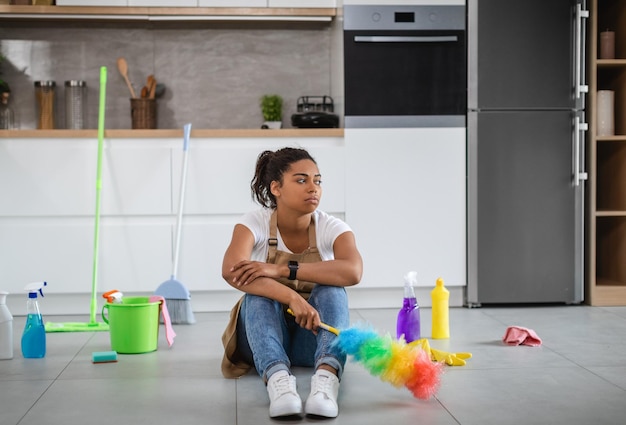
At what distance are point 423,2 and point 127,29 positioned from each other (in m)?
1.56

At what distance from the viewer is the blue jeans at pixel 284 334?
2086 mm

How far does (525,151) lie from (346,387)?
1.90 metres

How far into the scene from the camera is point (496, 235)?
3799mm

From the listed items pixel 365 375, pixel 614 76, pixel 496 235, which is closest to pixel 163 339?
pixel 365 375

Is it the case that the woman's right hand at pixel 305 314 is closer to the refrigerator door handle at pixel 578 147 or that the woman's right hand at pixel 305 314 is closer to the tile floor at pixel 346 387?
the tile floor at pixel 346 387

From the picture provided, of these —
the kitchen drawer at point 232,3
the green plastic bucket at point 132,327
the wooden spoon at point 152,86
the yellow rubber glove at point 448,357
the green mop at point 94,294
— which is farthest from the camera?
the wooden spoon at point 152,86

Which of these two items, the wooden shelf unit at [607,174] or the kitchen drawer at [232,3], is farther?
the kitchen drawer at [232,3]

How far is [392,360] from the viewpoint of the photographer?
78.7 inches

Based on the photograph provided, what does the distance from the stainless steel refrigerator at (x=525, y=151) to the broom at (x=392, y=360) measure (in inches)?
72.4

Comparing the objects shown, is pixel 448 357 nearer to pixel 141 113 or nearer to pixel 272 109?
pixel 272 109

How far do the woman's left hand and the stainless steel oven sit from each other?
163 cm

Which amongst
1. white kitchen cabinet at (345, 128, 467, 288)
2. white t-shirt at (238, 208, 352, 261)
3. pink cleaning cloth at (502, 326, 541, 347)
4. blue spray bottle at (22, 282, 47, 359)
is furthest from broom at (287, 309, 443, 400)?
white kitchen cabinet at (345, 128, 467, 288)

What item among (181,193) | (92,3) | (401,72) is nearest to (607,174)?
(401,72)

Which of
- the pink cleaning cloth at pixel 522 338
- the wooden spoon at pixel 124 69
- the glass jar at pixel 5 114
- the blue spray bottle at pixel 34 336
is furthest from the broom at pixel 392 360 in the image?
the glass jar at pixel 5 114
